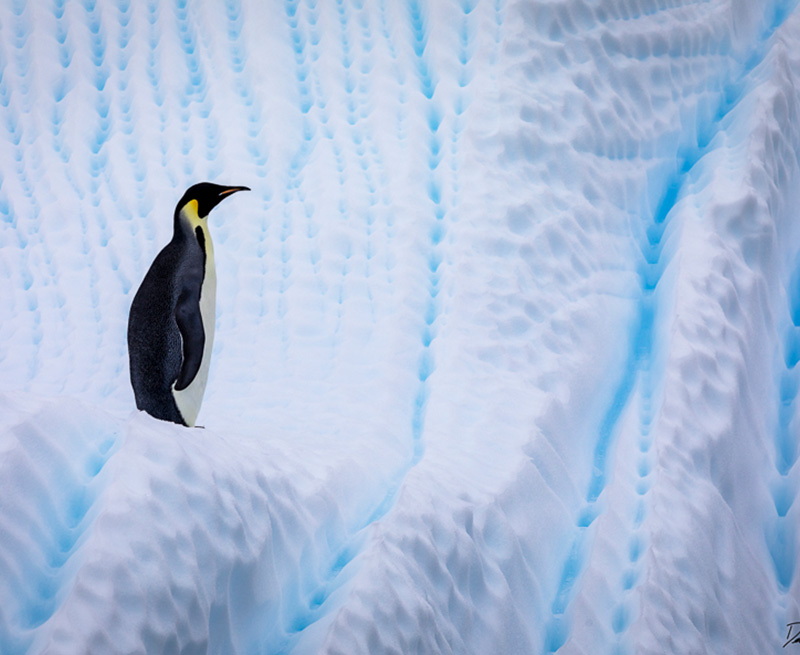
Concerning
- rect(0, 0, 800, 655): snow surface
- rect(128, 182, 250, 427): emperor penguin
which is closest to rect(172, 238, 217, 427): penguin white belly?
rect(128, 182, 250, 427): emperor penguin

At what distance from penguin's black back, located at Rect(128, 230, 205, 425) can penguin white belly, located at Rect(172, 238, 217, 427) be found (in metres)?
0.02

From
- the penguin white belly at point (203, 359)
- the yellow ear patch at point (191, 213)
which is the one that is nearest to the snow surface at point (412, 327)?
the penguin white belly at point (203, 359)

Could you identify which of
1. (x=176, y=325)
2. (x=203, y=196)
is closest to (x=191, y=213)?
(x=203, y=196)

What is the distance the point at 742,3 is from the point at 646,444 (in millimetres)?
1775

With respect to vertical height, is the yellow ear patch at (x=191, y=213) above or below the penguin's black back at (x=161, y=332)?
above

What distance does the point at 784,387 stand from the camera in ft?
7.42

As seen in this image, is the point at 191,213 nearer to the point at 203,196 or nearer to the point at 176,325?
the point at 203,196

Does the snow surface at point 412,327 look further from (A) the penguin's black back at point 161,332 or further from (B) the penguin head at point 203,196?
(B) the penguin head at point 203,196

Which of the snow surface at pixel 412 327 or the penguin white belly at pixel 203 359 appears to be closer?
the snow surface at pixel 412 327

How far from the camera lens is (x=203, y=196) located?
1.82 m

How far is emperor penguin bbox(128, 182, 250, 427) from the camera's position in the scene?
1723 mm

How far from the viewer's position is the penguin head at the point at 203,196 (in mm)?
1807

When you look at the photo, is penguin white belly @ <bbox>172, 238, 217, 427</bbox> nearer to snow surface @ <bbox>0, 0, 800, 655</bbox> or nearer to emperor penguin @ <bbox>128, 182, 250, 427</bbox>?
emperor penguin @ <bbox>128, 182, 250, 427</bbox>

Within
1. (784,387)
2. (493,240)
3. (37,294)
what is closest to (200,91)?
(37,294)
